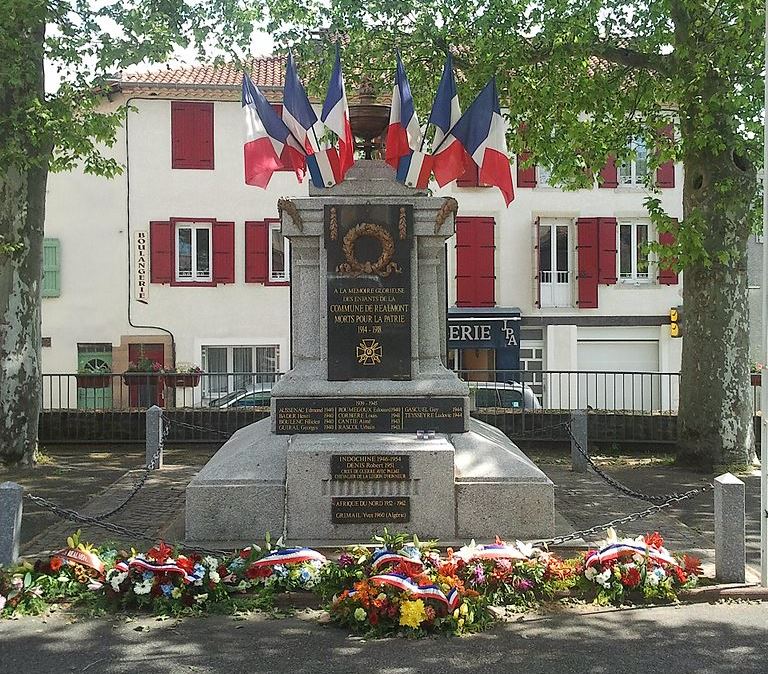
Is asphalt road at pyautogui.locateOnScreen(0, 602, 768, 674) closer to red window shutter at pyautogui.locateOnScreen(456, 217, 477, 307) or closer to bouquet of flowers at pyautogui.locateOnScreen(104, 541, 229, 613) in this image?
bouquet of flowers at pyautogui.locateOnScreen(104, 541, 229, 613)

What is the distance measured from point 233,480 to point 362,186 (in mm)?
3060

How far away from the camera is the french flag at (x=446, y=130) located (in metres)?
9.45

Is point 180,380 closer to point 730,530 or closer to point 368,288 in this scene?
point 368,288

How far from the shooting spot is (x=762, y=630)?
6168 millimetres

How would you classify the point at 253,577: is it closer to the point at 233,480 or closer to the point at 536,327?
the point at 233,480

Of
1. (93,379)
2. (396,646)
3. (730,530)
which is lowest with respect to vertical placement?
(396,646)

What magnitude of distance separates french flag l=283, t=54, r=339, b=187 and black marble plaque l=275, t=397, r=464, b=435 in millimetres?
2131

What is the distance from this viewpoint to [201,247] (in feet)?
91.0

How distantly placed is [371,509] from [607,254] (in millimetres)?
21810

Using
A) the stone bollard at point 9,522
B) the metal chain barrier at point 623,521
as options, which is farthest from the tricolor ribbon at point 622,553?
the stone bollard at point 9,522

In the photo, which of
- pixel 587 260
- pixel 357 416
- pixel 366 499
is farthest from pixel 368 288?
pixel 587 260

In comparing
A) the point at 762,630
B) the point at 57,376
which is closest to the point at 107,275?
the point at 57,376

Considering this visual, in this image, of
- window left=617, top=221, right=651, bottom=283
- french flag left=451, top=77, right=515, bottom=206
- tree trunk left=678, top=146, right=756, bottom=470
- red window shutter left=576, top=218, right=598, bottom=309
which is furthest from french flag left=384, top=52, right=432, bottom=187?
window left=617, top=221, right=651, bottom=283

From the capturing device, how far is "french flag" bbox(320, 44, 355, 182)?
9141mm
